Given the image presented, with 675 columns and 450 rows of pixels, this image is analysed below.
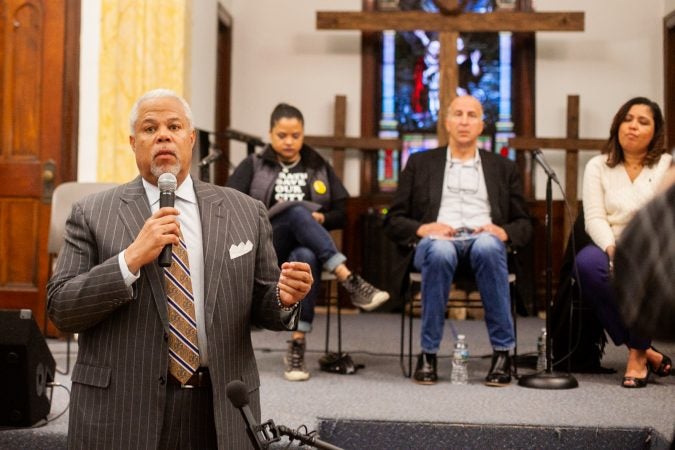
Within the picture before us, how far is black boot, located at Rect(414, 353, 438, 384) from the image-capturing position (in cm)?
420

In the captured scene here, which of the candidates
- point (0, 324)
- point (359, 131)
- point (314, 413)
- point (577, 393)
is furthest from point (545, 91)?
point (0, 324)

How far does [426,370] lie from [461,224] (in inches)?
30.1

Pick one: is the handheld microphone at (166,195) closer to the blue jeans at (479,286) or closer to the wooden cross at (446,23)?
the blue jeans at (479,286)

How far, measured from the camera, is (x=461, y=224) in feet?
14.8

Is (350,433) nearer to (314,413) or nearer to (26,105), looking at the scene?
(314,413)

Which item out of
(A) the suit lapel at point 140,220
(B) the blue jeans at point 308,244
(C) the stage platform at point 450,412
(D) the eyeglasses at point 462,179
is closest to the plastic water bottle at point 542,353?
(C) the stage platform at point 450,412

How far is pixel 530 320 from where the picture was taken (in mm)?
6754

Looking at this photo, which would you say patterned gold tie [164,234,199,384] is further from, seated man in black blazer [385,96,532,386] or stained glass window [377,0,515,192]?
stained glass window [377,0,515,192]

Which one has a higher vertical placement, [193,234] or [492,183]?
[492,183]

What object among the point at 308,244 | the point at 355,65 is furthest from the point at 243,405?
the point at 355,65

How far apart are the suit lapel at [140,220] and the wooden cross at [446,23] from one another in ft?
15.6

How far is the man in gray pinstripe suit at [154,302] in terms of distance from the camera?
2154 mm

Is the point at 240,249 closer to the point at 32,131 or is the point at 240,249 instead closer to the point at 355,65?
the point at 32,131

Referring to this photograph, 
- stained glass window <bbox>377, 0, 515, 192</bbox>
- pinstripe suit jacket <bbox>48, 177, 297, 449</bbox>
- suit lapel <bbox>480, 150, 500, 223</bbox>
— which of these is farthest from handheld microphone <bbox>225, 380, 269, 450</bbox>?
stained glass window <bbox>377, 0, 515, 192</bbox>
